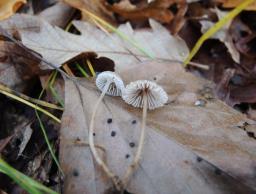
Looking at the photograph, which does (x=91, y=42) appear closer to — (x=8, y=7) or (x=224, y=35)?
(x=8, y=7)

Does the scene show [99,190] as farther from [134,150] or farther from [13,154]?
[13,154]

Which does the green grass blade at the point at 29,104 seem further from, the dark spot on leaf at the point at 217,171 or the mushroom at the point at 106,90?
A: the dark spot on leaf at the point at 217,171

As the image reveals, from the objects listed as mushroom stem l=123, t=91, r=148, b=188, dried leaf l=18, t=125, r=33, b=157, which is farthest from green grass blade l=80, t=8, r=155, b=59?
dried leaf l=18, t=125, r=33, b=157

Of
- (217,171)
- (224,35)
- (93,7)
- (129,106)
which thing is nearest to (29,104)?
(129,106)

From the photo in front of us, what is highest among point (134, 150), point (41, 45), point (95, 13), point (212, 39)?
point (212, 39)

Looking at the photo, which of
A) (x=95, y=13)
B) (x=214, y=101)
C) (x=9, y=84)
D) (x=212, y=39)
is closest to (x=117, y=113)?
(x=214, y=101)

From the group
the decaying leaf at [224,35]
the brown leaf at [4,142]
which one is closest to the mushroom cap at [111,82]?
the brown leaf at [4,142]

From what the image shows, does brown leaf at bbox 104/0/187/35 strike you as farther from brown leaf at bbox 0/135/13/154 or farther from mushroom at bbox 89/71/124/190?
brown leaf at bbox 0/135/13/154
